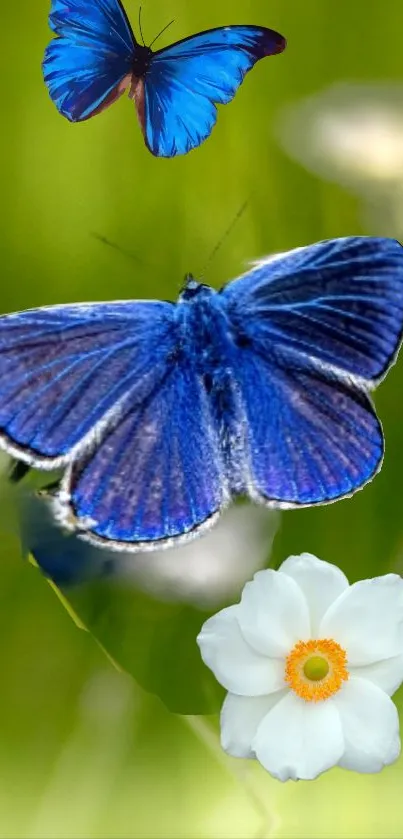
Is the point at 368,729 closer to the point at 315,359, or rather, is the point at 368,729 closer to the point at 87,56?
the point at 315,359

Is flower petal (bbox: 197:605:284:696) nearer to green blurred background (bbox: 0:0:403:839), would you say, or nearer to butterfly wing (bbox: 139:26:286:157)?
green blurred background (bbox: 0:0:403:839)

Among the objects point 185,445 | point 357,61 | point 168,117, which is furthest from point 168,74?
point 185,445

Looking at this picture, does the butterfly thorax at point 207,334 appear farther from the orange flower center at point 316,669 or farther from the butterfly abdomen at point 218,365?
the orange flower center at point 316,669

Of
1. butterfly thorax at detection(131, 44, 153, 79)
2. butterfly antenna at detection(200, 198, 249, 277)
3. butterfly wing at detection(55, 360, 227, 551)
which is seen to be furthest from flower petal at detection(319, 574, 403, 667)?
butterfly thorax at detection(131, 44, 153, 79)

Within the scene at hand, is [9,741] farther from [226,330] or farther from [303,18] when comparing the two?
[303,18]

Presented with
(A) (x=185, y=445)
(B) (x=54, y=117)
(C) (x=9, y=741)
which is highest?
(B) (x=54, y=117)

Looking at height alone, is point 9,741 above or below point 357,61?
below
